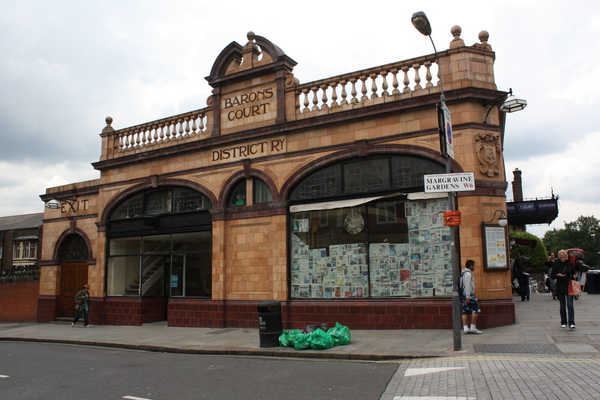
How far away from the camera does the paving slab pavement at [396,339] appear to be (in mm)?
9438

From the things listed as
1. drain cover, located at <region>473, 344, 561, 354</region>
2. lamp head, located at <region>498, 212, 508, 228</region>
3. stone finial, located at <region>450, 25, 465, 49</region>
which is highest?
stone finial, located at <region>450, 25, 465, 49</region>

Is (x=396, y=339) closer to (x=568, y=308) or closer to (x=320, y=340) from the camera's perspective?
(x=320, y=340)

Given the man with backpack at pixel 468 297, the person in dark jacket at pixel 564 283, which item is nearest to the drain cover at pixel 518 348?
the man with backpack at pixel 468 297

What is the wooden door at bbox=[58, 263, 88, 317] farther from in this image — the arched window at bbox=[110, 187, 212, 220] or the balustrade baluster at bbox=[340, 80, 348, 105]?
the balustrade baluster at bbox=[340, 80, 348, 105]

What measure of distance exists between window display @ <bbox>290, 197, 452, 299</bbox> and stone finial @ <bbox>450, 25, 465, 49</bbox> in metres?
4.03

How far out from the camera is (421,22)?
9586mm

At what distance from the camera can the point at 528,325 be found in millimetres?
11766

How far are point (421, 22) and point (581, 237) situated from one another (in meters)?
119

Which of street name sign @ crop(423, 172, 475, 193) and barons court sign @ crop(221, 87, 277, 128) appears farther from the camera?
barons court sign @ crop(221, 87, 277, 128)

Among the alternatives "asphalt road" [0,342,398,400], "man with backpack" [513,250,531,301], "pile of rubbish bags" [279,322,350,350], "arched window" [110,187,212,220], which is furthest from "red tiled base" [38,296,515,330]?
"man with backpack" [513,250,531,301]

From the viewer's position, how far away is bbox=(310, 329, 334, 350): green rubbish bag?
10656 mm

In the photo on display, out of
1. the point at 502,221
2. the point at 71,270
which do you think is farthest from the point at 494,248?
the point at 71,270

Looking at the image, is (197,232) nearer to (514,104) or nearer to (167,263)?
(167,263)

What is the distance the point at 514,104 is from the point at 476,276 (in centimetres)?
430
